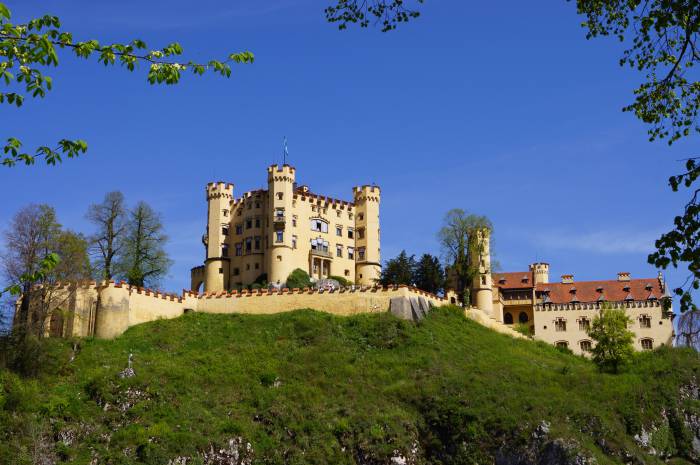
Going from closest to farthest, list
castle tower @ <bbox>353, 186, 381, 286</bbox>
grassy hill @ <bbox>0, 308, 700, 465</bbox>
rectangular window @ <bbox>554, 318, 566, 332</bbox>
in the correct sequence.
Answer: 1. grassy hill @ <bbox>0, 308, 700, 465</bbox>
2. rectangular window @ <bbox>554, 318, 566, 332</bbox>
3. castle tower @ <bbox>353, 186, 381, 286</bbox>

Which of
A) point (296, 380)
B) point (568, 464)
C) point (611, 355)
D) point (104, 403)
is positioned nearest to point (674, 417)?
point (611, 355)

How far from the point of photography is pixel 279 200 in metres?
93.1

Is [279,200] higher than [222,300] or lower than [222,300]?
higher

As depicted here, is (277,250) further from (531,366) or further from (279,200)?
(531,366)

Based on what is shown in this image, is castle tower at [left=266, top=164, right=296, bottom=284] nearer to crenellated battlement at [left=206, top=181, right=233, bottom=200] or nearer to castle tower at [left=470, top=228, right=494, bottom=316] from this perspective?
crenellated battlement at [left=206, top=181, right=233, bottom=200]

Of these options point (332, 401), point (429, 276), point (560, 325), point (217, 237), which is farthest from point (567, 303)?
point (332, 401)

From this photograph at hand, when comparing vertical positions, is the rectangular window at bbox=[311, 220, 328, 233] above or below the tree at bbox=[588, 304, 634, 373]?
above

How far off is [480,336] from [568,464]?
22806 mm

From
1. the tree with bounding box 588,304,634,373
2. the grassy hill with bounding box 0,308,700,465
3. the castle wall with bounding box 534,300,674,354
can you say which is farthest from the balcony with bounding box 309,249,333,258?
the tree with bounding box 588,304,634,373

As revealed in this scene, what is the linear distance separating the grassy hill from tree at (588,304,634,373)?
1366 millimetres

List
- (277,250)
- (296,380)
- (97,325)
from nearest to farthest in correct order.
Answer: (296,380) → (97,325) → (277,250)

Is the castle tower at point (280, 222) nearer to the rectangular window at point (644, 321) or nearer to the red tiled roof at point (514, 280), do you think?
the red tiled roof at point (514, 280)

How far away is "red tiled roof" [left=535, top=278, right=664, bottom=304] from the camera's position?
9331 centimetres

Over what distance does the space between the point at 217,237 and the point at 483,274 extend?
2818 cm
